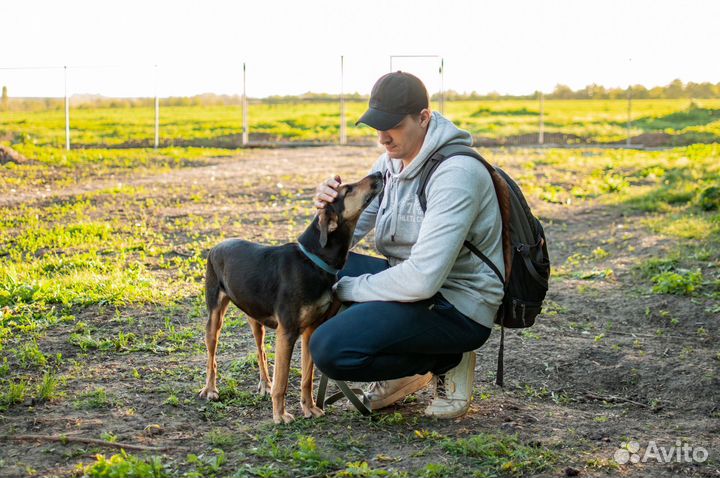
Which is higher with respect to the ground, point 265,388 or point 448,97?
point 448,97

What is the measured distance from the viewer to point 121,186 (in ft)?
44.9

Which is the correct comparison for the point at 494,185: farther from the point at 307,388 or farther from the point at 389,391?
the point at 307,388

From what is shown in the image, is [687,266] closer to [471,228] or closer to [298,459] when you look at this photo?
[471,228]

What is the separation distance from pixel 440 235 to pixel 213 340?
1.74 metres

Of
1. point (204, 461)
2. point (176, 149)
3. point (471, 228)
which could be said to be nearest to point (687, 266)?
point (471, 228)

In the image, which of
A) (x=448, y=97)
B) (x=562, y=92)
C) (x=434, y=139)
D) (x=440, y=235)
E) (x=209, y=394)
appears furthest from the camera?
(x=562, y=92)

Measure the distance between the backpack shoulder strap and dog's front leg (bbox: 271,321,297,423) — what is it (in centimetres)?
106

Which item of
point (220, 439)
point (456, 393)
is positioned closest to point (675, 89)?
point (456, 393)

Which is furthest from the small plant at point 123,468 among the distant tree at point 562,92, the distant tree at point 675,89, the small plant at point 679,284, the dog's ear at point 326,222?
the distant tree at point 675,89

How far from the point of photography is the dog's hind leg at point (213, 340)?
200 inches

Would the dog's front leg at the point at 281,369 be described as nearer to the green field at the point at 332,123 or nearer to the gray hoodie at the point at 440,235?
the gray hoodie at the point at 440,235

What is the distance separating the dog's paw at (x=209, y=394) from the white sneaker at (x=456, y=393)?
1.32 metres

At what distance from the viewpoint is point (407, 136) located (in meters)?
4.50

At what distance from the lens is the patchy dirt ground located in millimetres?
4059
